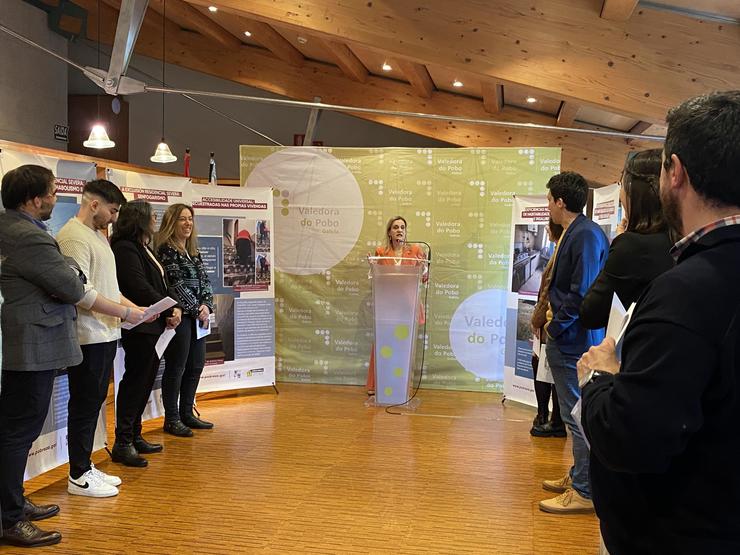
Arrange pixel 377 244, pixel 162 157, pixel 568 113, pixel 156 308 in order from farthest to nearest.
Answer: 1. pixel 162 157
2. pixel 568 113
3. pixel 377 244
4. pixel 156 308

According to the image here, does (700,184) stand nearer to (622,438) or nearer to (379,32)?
(622,438)

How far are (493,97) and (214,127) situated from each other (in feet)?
17.1

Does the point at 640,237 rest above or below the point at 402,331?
above

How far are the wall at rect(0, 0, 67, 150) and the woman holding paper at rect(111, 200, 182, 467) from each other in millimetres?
5456

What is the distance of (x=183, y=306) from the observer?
4.27 m

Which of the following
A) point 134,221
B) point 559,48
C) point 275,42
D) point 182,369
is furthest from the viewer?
point 275,42

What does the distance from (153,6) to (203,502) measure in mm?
7007

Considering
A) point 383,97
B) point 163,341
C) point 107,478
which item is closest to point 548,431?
point 163,341

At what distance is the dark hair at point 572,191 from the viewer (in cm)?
326

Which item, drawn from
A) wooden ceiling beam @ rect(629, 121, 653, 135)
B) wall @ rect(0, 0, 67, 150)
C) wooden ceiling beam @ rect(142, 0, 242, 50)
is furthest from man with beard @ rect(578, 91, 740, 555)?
wall @ rect(0, 0, 67, 150)

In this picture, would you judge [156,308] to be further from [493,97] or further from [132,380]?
[493,97]

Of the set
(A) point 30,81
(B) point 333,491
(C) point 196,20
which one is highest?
(C) point 196,20

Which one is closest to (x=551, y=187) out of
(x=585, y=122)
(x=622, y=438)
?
(x=622, y=438)

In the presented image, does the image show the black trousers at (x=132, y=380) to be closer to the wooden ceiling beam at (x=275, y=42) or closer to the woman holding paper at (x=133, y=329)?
the woman holding paper at (x=133, y=329)
